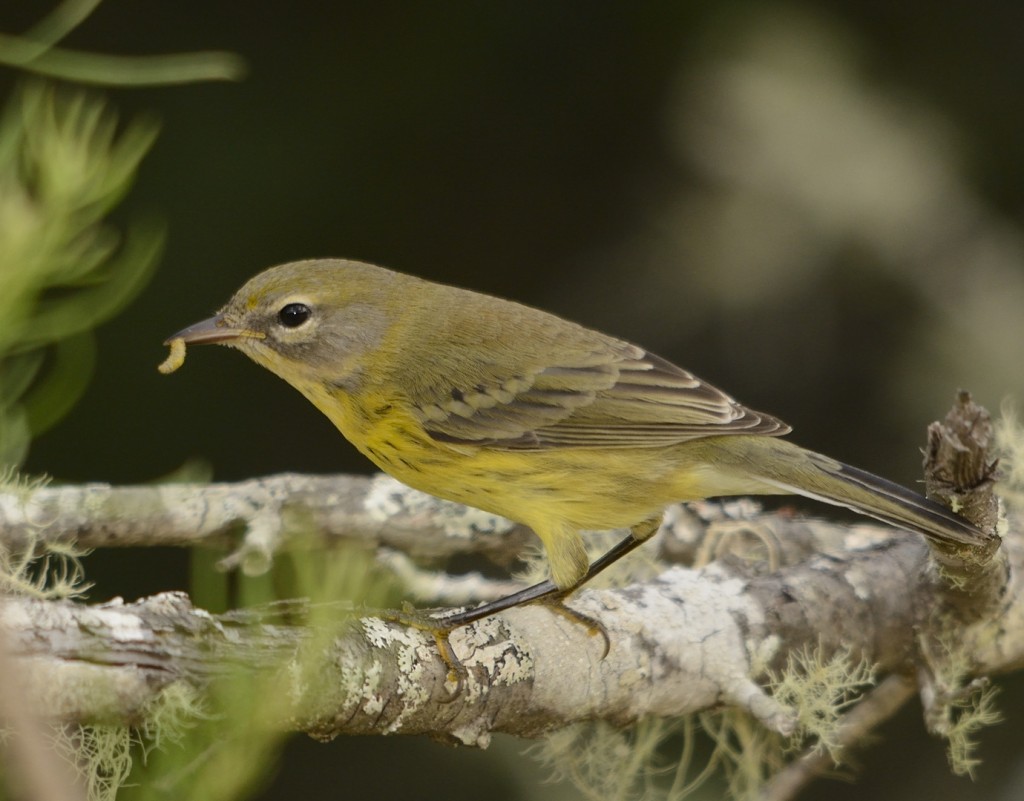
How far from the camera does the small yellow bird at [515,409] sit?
12.0 ft

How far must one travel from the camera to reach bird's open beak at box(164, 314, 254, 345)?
3.79m

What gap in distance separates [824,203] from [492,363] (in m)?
1.85

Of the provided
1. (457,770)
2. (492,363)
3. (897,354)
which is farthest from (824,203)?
(457,770)

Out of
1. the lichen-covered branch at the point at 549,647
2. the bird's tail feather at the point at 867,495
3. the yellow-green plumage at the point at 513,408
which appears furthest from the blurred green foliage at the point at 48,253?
the bird's tail feather at the point at 867,495

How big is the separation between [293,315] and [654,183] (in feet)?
7.33

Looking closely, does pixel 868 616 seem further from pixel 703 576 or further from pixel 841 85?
pixel 841 85

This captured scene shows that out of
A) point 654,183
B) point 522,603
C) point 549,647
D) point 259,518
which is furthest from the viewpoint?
point 654,183

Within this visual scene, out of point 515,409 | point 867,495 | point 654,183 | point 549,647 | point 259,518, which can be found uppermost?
point 654,183

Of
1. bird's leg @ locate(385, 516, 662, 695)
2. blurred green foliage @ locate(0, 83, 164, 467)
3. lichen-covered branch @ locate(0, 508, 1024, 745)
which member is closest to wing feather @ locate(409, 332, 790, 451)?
bird's leg @ locate(385, 516, 662, 695)

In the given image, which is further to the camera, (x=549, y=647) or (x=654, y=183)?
(x=654, y=183)

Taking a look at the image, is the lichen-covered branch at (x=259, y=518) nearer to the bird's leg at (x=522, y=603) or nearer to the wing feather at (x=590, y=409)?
the bird's leg at (x=522, y=603)

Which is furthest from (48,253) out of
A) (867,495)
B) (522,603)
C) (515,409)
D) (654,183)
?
(654,183)

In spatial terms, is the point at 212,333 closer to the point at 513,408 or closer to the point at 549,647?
the point at 513,408

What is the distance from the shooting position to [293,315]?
13.0ft
